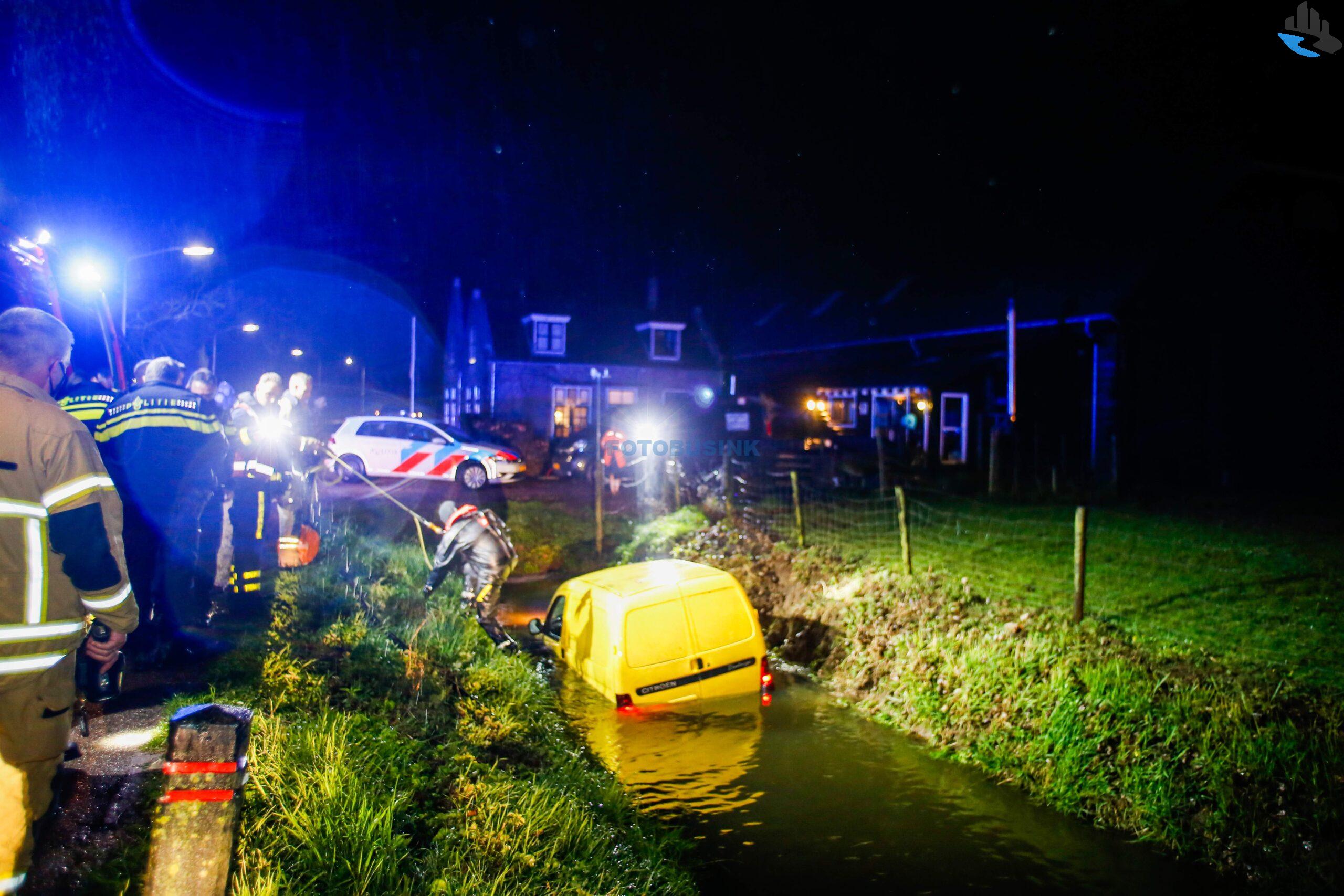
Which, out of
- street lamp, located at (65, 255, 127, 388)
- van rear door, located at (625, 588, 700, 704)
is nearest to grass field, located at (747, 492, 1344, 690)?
van rear door, located at (625, 588, 700, 704)

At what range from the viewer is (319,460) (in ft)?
32.5

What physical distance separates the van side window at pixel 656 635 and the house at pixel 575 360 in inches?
936

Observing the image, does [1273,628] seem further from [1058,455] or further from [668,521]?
[1058,455]

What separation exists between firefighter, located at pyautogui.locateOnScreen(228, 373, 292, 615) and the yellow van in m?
3.16

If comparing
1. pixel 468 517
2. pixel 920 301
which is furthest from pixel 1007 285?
pixel 468 517

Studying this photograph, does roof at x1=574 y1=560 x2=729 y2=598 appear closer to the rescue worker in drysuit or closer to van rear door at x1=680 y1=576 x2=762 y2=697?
van rear door at x1=680 y1=576 x2=762 y2=697

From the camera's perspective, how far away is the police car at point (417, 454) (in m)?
18.6

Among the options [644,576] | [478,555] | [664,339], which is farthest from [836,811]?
[664,339]

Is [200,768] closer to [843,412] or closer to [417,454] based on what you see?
[417,454]

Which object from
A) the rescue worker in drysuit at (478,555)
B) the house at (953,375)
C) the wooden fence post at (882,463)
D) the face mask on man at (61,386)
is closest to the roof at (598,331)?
the house at (953,375)

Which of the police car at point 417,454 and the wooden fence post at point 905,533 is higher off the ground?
the police car at point 417,454

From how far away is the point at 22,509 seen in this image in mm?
2811

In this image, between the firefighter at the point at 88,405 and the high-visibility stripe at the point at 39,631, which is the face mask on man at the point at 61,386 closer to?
the firefighter at the point at 88,405

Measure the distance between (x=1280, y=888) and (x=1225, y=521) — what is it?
10293mm
